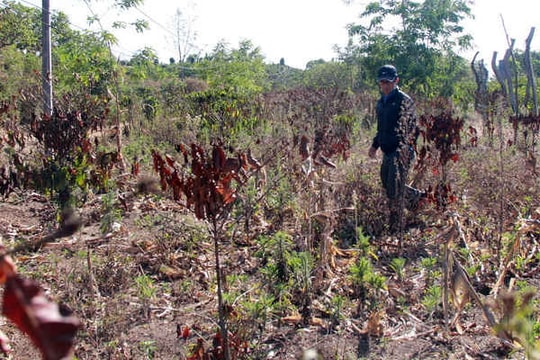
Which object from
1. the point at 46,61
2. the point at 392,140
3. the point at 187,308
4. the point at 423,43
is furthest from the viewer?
the point at 423,43

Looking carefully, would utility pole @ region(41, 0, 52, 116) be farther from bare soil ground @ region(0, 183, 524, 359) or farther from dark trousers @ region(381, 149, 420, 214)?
dark trousers @ region(381, 149, 420, 214)

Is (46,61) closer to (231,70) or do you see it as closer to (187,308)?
(187,308)

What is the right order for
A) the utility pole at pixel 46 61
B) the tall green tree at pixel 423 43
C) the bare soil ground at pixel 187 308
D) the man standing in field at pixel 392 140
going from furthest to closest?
the tall green tree at pixel 423 43 < the utility pole at pixel 46 61 < the man standing in field at pixel 392 140 < the bare soil ground at pixel 187 308

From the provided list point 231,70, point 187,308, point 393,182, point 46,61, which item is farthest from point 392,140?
point 231,70

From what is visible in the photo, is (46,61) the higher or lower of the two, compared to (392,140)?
higher

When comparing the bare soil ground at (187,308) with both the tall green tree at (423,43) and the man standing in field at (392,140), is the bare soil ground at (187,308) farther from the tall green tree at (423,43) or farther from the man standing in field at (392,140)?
the tall green tree at (423,43)

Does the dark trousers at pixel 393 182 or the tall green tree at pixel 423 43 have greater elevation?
the tall green tree at pixel 423 43

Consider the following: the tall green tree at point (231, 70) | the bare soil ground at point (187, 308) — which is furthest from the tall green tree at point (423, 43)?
the bare soil ground at point (187, 308)

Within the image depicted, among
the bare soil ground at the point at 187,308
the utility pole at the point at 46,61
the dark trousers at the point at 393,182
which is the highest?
the utility pole at the point at 46,61

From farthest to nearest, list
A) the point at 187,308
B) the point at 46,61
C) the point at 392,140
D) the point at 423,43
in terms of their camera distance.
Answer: the point at 423,43 → the point at 46,61 → the point at 392,140 → the point at 187,308

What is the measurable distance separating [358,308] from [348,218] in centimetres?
180

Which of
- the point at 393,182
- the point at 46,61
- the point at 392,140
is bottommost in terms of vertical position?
the point at 393,182

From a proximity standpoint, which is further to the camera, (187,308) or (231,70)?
(231,70)

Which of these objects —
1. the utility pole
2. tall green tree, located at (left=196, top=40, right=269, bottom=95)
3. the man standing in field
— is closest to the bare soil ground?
the man standing in field
